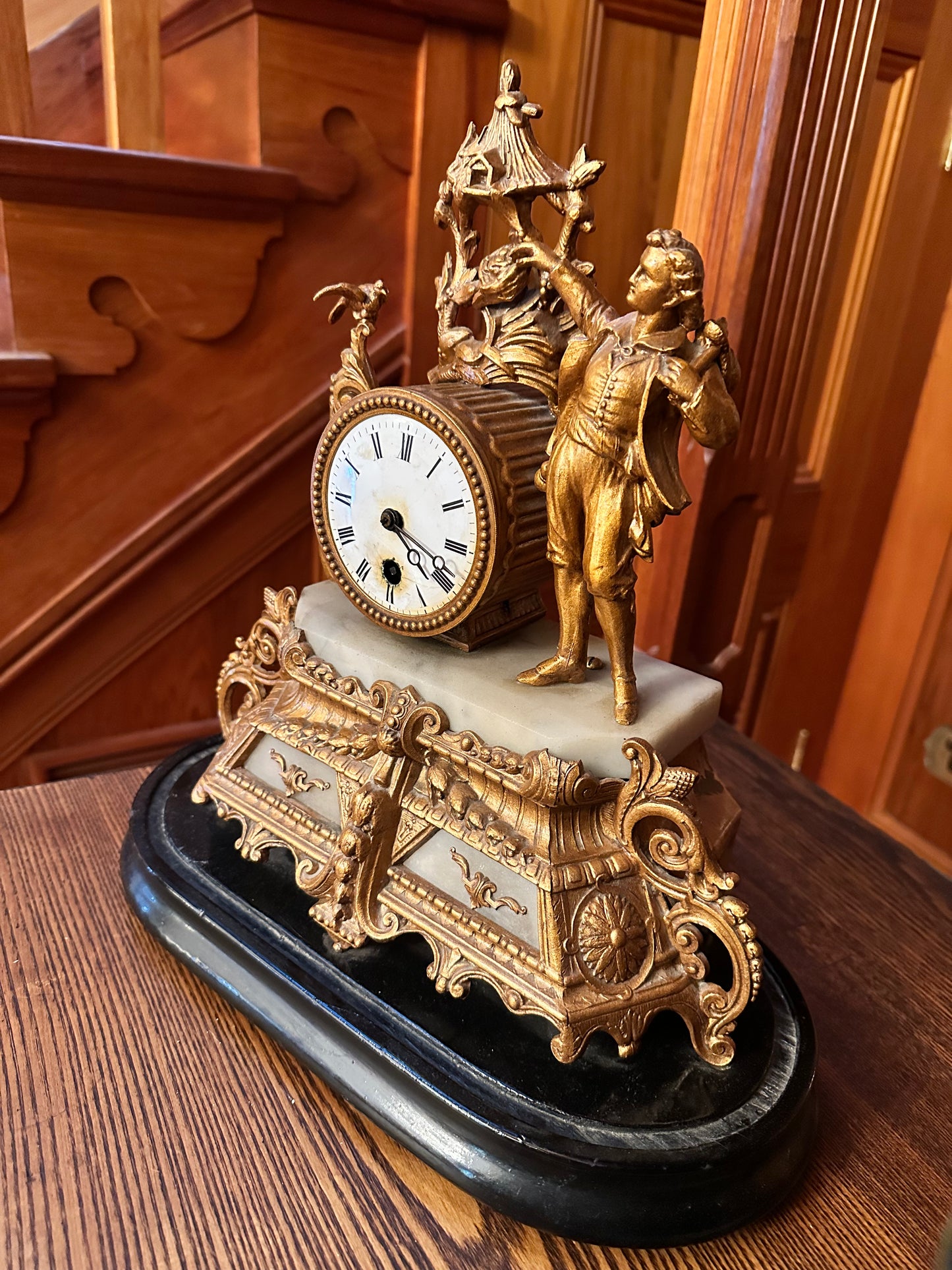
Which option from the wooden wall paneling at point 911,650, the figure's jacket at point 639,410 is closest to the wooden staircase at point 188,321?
the figure's jacket at point 639,410

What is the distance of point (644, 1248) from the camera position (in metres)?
0.59

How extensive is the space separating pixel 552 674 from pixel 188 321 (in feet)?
2.63

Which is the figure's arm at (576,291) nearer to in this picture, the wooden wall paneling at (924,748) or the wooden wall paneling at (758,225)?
the wooden wall paneling at (758,225)

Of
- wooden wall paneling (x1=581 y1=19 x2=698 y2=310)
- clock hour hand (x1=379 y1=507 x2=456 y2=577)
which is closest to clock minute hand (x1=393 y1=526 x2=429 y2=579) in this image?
clock hour hand (x1=379 y1=507 x2=456 y2=577)

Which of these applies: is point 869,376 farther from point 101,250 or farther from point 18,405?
point 18,405

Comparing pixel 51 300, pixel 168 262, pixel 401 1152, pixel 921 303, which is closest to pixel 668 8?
pixel 921 303

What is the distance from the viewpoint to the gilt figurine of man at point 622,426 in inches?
23.6

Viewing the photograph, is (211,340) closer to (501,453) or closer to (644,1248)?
(501,453)

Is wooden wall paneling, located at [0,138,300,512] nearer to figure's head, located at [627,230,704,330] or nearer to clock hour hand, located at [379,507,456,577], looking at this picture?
clock hour hand, located at [379,507,456,577]

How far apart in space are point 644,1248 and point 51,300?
1142 mm

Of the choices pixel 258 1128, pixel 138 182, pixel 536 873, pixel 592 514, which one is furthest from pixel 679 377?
pixel 138 182

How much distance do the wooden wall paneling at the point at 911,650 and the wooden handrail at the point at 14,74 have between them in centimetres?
139

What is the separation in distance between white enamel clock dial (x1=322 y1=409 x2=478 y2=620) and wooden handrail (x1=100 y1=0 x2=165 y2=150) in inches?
25.0

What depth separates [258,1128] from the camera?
2.15 ft
